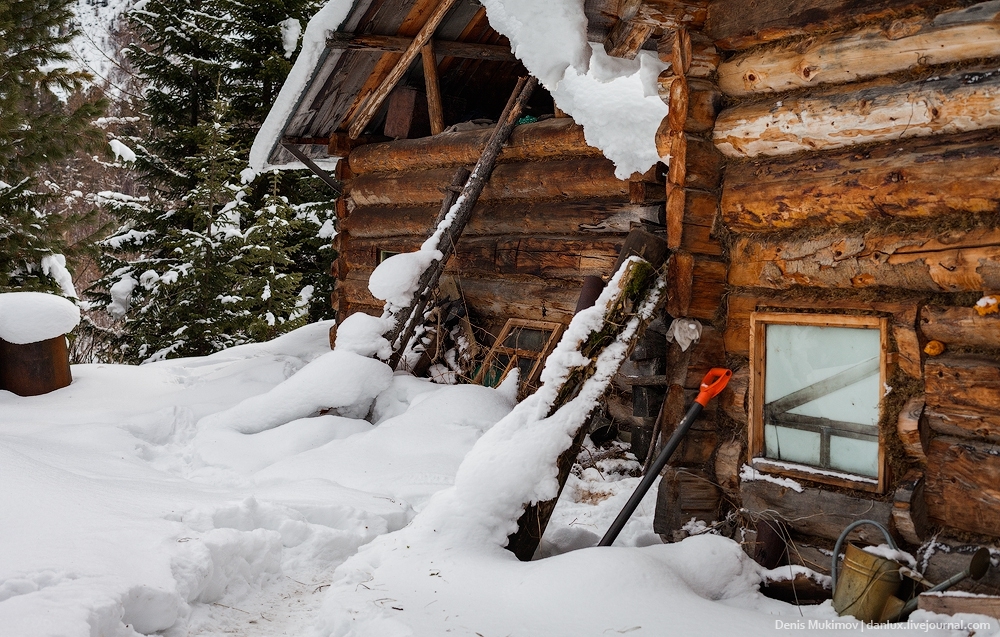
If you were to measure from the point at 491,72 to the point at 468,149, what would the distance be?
6.55 ft

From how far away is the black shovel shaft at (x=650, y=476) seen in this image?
15.0 ft

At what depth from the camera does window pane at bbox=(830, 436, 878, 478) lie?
4.20m

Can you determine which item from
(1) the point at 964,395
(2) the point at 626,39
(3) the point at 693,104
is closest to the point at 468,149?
(2) the point at 626,39

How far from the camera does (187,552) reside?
12.8 feet

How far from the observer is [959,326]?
3846mm

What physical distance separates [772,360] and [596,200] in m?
2.73

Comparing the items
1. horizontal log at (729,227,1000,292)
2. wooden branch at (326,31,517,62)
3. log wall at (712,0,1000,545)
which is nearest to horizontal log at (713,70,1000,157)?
log wall at (712,0,1000,545)

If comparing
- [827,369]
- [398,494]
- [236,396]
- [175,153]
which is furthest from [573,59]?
[175,153]

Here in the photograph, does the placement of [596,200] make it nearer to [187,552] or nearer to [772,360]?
[772,360]

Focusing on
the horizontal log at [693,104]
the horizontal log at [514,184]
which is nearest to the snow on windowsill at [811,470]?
the horizontal log at [693,104]

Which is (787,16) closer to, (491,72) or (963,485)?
(963,485)

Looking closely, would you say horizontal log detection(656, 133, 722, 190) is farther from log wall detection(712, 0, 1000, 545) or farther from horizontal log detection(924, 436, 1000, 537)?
horizontal log detection(924, 436, 1000, 537)

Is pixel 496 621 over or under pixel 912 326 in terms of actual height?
under

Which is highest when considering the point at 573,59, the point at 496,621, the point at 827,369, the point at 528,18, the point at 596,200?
the point at 528,18
